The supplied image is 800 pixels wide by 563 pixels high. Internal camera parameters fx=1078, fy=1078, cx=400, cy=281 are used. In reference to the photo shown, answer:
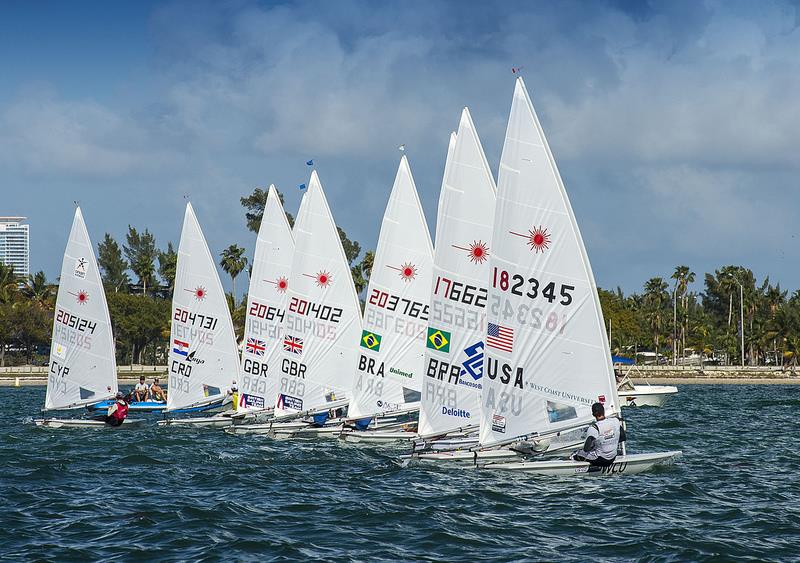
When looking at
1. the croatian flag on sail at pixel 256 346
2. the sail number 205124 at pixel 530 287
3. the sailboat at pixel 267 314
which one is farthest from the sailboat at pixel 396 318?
the sail number 205124 at pixel 530 287

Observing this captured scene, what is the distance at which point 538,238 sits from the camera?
2280cm

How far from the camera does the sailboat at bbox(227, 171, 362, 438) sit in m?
35.3

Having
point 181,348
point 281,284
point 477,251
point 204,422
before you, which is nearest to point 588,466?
point 477,251

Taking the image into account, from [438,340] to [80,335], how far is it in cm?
1919

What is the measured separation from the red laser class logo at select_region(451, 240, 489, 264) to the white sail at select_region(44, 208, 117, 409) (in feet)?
60.3

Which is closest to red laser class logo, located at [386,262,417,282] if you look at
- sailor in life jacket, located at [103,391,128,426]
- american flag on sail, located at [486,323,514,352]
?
american flag on sail, located at [486,323,514,352]

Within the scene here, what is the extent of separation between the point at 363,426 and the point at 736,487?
1320 cm

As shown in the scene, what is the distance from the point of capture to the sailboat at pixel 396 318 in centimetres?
3128

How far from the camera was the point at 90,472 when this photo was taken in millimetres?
26234

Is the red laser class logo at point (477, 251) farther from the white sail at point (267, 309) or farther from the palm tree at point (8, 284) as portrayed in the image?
the palm tree at point (8, 284)

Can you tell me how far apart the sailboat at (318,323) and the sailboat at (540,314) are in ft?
39.8

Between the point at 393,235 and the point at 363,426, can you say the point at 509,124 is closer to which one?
the point at 393,235

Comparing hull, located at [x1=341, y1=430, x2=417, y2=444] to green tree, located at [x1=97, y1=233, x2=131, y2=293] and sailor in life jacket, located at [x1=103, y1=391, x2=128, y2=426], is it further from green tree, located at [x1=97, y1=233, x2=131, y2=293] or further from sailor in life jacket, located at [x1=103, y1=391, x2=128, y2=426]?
green tree, located at [x1=97, y1=233, x2=131, y2=293]

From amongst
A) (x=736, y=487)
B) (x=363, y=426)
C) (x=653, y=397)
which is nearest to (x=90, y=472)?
(x=363, y=426)
